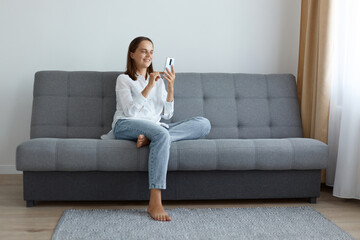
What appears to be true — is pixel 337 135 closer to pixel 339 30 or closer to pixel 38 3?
pixel 339 30

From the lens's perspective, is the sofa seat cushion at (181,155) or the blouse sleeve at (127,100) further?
the blouse sleeve at (127,100)

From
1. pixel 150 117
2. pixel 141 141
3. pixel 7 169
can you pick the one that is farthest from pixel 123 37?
pixel 7 169

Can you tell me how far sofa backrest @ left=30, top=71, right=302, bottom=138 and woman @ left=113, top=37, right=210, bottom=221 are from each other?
26cm

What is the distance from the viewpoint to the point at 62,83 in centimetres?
310

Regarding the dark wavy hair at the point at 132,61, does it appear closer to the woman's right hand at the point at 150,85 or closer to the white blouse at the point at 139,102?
the white blouse at the point at 139,102

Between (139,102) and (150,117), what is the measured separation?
170 millimetres

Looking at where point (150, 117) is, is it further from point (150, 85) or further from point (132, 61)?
point (132, 61)

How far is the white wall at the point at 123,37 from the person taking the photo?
11.1 feet

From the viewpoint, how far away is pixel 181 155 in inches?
101

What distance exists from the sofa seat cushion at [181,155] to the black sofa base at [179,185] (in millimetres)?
65

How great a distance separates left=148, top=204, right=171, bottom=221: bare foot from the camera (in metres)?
2.38

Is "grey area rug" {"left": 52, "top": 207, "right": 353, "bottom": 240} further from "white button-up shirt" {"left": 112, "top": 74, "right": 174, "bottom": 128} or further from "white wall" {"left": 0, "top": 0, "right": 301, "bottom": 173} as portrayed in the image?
"white wall" {"left": 0, "top": 0, "right": 301, "bottom": 173}

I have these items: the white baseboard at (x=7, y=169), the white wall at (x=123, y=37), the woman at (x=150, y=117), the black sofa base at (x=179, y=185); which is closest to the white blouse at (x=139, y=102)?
the woman at (x=150, y=117)

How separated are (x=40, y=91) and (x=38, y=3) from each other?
75 cm
